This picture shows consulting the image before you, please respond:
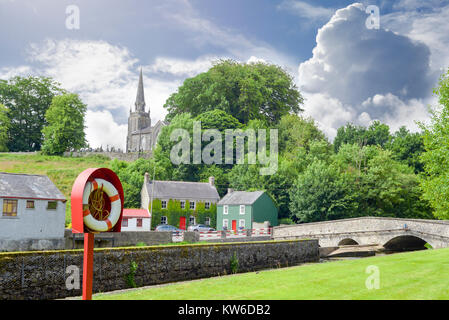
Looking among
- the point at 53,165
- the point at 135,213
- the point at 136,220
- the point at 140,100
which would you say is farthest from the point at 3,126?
the point at 140,100

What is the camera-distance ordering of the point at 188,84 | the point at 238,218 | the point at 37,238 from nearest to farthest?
1. the point at 37,238
2. the point at 238,218
3. the point at 188,84

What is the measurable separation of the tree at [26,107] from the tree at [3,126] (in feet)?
7.04

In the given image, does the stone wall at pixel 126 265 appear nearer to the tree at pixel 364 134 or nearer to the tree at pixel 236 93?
the tree at pixel 236 93

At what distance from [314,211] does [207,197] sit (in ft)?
52.6

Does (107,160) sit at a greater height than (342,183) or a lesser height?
greater

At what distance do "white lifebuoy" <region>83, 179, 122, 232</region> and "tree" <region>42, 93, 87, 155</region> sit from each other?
245 feet

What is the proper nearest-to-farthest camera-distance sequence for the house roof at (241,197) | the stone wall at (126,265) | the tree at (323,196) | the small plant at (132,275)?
the stone wall at (126,265) → the small plant at (132,275) → the tree at (323,196) → the house roof at (241,197)

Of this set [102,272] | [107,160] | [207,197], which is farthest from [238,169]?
[102,272]

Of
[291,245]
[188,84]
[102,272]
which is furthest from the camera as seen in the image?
[188,84]

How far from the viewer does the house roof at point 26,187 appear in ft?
108

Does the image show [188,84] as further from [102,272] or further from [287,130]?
[102,272]

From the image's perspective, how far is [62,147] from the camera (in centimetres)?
8025

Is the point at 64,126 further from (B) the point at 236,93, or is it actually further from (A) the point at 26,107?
(B) the point at 236,93

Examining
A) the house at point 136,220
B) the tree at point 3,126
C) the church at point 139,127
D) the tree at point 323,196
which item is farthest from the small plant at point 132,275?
the church at point 139,127
